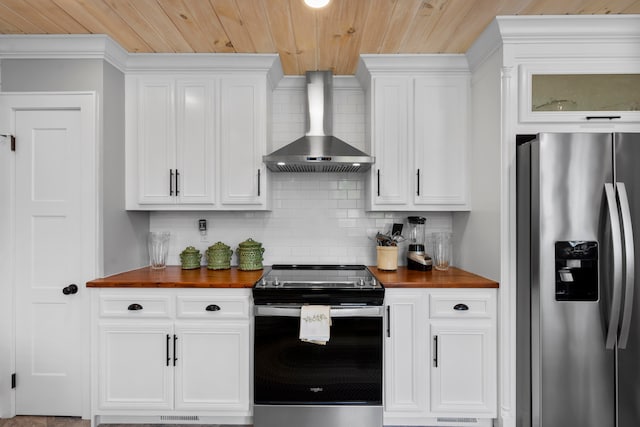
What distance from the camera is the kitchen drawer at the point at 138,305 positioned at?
2.23m

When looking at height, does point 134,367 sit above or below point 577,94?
below

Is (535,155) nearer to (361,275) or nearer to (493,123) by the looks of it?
(493,123)

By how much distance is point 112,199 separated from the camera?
8.09ft

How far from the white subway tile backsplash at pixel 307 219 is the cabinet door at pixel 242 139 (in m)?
0.33

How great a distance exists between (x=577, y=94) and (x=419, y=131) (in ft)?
3.17

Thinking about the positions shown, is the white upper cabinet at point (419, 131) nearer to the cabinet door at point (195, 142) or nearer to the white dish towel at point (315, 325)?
the white dish towel at point (315, 325)

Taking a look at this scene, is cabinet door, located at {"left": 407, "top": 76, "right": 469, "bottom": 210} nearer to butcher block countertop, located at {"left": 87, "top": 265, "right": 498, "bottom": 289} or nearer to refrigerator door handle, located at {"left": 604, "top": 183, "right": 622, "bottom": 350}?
butcher block countertop, located at {"left": 87, "top": 265, "right": 498, "bottom": 289}

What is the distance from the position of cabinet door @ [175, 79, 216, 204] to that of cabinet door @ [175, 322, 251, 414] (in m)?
0.95

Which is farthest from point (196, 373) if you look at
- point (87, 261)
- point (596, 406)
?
point (596, 406)

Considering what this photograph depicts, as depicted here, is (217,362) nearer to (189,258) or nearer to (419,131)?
(189,258)

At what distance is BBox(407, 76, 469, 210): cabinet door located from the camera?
8.50 ft

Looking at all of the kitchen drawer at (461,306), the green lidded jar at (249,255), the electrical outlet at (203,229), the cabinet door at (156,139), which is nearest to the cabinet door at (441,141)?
the kitchen drawer at (461,306)

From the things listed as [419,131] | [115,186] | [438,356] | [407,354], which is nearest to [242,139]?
[115,186]

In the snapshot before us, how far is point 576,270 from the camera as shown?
182cm
